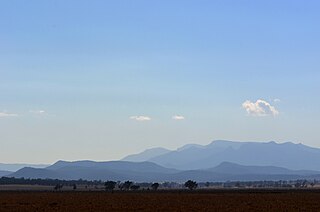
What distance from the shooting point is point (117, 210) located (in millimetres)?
65438

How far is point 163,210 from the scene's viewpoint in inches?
2532

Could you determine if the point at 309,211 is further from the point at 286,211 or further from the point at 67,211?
the point at 67,211

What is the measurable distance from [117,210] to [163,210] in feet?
14.9

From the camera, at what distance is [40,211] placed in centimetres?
6244

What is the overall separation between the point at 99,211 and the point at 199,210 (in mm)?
9384

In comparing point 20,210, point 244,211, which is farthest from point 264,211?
point 20,210

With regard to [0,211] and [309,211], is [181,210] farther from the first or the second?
[0,211]

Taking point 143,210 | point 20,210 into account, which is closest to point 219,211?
point 143,210

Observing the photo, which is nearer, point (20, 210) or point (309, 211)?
point (309, 211)

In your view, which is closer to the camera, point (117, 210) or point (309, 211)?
point (309, 211)

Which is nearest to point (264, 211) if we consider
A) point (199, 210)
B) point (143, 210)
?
point (199, 210)

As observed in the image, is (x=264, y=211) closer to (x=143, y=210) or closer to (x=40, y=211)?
(x=143, y=210)

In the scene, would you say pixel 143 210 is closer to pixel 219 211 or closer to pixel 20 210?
pixel 219 211

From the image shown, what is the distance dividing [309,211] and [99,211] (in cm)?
1908
